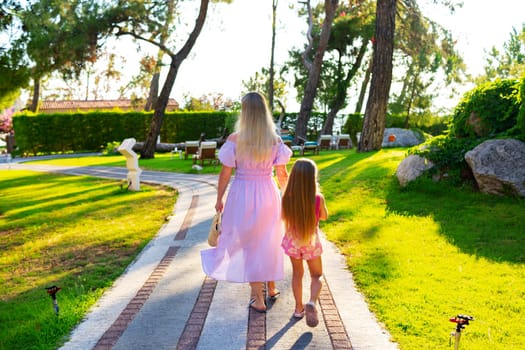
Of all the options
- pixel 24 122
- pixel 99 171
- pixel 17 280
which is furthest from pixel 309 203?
pixel 24 122

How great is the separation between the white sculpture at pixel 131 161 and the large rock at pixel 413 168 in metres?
5.92

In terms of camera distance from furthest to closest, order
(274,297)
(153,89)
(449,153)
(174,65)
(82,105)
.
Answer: (82,105) → (153,89) → (174,65) → (449,153) → (274,297)

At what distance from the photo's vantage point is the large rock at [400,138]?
2059 cm

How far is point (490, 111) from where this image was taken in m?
8.76

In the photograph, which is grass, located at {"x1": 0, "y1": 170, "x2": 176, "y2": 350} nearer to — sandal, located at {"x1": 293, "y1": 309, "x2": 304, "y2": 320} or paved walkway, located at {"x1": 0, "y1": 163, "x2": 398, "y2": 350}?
paved walkway, located at {"x1": 0, "y1": 163, "x2": 398, "y2": 350}

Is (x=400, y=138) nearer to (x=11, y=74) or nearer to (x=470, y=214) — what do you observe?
(x=470, y=214)

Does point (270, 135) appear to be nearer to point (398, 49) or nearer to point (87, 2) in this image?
point (87, 2)

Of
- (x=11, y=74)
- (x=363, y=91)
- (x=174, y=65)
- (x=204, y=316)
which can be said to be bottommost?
(x=204, y=316)

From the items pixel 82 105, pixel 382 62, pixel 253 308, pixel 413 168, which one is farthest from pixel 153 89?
pixel 82 105

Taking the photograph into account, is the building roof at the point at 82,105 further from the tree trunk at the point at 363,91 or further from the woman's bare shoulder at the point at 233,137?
the woman's bare shoulder at the point at 233,137

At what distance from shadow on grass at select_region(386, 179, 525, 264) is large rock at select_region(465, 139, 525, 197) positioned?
16cm

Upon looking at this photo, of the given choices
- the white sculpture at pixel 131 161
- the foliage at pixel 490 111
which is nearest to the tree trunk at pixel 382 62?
the foliage at pixel 490 111

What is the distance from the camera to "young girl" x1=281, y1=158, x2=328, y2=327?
3838mm

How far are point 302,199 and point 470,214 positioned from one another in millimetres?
4349
